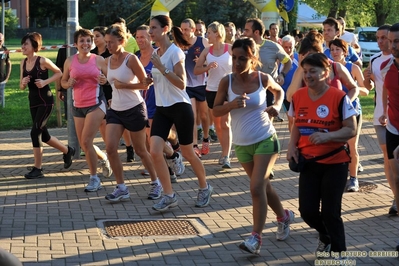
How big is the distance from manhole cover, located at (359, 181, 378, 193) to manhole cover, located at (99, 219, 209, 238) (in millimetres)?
2726

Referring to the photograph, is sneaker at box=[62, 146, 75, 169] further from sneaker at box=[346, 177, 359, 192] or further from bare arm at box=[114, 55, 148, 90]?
sneaker at box=[346, 177, 359, 192]

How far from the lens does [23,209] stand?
8.35m

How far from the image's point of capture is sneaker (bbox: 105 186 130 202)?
8.69m

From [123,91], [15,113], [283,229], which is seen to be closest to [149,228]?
[283,229]

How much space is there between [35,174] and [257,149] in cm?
444

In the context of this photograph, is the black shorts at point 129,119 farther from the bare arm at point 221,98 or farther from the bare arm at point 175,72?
the bare arm at point 221,98

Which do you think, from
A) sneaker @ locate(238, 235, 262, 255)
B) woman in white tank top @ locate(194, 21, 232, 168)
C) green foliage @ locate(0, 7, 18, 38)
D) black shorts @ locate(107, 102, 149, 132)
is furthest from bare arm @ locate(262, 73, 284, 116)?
green foliage @ locate(0, 7, 18, 38)

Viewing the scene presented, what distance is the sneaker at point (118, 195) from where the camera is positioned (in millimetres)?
8688

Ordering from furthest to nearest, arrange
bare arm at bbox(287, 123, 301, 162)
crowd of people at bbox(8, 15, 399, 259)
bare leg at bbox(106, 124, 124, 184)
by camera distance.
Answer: bare leg at bbox(106, 124, 124, 184)
bare arm at bbox(287, 123, 301, 162)
crowd of people at bbox(8, 15, 399, 259)

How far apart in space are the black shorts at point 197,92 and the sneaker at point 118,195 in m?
3.58

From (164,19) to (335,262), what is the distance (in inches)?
135

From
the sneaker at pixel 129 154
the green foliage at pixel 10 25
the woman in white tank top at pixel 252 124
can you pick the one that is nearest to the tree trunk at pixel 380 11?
the sneaker at pixel 129 154

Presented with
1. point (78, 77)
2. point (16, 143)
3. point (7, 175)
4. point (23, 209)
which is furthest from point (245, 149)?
point (16, 143)

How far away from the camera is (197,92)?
1213 cm
